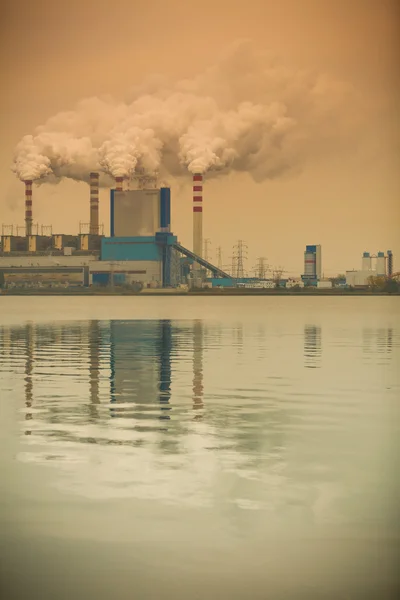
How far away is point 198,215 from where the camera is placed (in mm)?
117188

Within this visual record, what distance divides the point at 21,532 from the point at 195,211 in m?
113

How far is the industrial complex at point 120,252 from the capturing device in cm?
12062

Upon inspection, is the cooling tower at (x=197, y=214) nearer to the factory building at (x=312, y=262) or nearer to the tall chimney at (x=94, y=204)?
the tall chimney at (x=94, y=204)

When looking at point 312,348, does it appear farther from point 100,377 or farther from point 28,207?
point 28,207

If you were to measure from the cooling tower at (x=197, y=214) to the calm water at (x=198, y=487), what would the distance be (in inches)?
3786

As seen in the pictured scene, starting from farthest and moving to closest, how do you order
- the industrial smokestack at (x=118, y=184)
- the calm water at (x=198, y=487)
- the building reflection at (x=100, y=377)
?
the industrial smokestack at (x=118, y=184) < the building reflection at (x=100, y=377) < the calm water at (x=198, y=487)

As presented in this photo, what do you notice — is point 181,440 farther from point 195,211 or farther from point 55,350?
point 195,211

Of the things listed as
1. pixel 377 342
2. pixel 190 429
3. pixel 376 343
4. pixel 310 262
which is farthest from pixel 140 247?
pixel 190 429

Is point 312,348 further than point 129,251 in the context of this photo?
No

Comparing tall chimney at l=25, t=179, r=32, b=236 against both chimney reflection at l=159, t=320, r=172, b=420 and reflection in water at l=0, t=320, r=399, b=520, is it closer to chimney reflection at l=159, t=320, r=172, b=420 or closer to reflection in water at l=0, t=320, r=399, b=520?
chimney reflection at l=159, t=320, r=172, b=420

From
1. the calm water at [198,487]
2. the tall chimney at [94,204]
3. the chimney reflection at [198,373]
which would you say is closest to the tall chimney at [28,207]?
the tall chimney at [94,204]

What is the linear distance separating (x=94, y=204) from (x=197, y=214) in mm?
15085

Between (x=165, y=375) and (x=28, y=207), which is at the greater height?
(x=28, y=207)

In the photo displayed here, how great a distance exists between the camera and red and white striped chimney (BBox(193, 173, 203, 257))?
109 m
